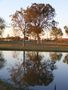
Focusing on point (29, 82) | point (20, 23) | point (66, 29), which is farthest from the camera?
point (66, 29)

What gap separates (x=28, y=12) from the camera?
7556cm

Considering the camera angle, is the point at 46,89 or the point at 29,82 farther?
the point at 29,82

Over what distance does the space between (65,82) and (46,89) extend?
3074mm

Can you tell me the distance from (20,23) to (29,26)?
325 centimetres

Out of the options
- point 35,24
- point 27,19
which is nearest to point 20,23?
point 27,19

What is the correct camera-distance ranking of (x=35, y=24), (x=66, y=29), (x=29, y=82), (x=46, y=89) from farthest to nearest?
(x=66, y=29), (x=35, y=24), (x=29, y=82), (x=46, y=89)

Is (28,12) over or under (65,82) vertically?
over

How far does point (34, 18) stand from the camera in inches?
3009

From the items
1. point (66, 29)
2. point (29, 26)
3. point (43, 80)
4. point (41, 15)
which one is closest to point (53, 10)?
point (41, 15)

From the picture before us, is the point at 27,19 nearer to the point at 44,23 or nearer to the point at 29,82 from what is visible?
the point at 44,23

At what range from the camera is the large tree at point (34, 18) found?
72188 mm

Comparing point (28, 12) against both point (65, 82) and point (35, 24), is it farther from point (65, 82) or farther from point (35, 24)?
point (65, 82)

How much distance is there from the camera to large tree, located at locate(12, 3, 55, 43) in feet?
237

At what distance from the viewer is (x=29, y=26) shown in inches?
2918
